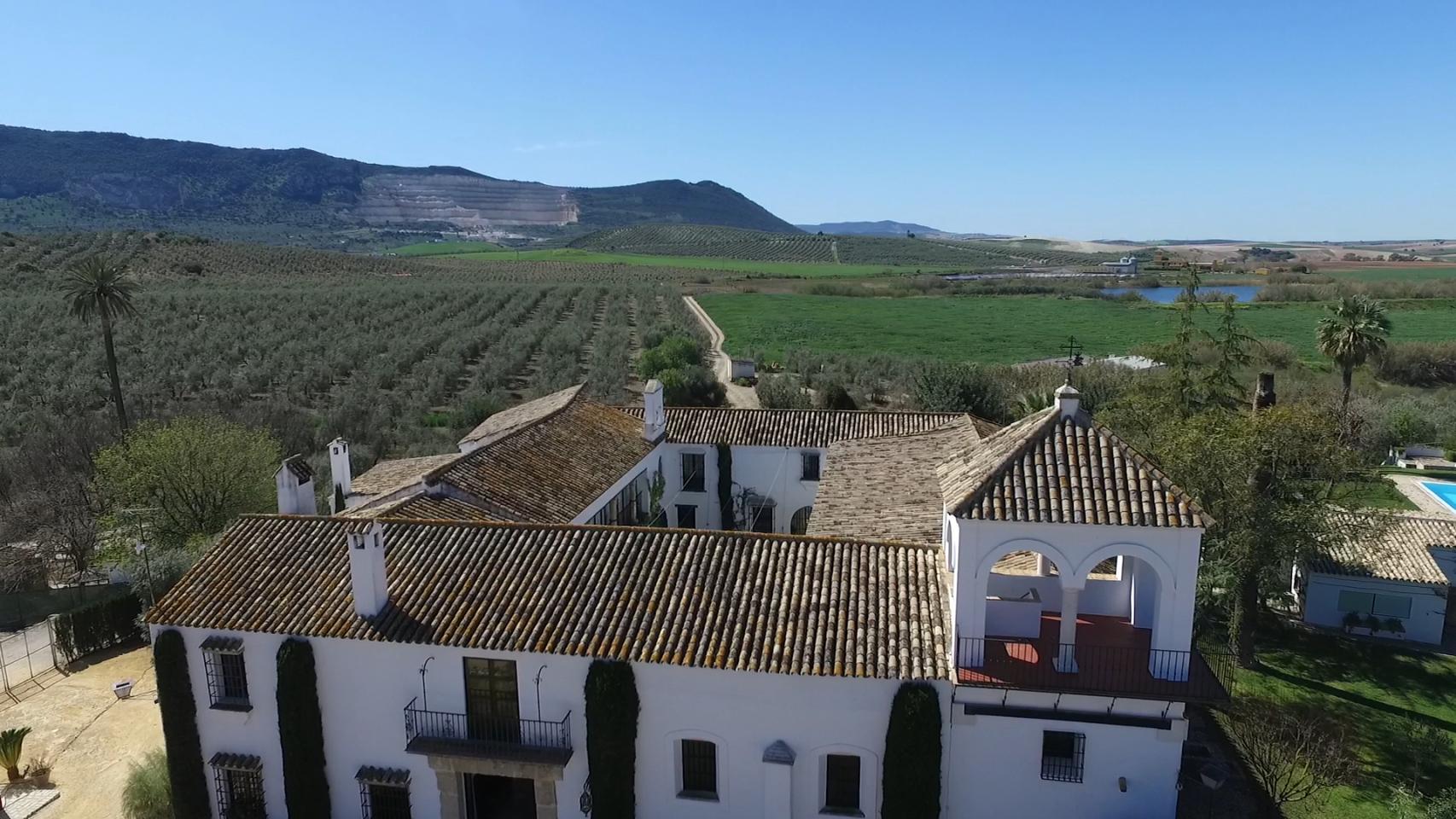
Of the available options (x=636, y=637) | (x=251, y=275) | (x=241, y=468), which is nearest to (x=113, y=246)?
(x=251, y=275)

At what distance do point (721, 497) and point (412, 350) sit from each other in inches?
1263

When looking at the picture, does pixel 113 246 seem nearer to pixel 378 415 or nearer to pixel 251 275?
pixel 251 275

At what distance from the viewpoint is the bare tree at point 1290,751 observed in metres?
14.8

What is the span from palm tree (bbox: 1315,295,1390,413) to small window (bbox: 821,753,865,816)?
110 feet

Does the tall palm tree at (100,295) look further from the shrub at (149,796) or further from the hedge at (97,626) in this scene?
the shrub at (149,796)

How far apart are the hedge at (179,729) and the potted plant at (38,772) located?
410cm

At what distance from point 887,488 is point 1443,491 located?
3102 cm

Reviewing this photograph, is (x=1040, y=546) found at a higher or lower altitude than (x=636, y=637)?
higher

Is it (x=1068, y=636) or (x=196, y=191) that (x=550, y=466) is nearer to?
(x=1068, y=636)

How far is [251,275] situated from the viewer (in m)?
81.1

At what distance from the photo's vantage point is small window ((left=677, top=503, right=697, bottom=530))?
98.5ft

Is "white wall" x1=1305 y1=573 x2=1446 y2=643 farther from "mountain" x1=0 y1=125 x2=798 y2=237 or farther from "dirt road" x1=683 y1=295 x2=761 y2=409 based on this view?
"mountain" x1=0 y1=125 x2=798 y2=237

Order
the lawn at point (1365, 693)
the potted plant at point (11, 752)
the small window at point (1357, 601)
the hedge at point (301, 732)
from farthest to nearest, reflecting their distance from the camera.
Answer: the small window at point (1357, 601) < the potted plant at point (11, 752) < the lawn at point (1365, 693) < the hedge at point (301, 732)

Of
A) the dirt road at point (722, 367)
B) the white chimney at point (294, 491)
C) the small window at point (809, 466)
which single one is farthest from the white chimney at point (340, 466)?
the dirt road at point (722, 367)
